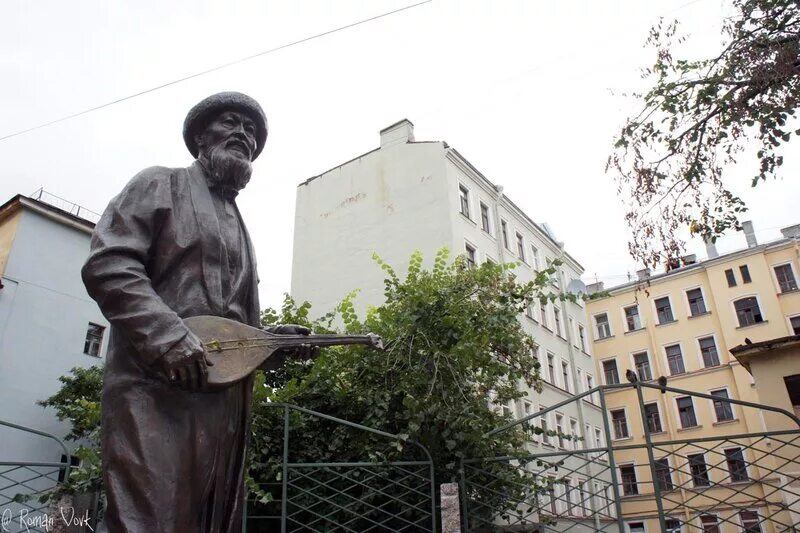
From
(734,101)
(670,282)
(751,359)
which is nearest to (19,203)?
(734,101)

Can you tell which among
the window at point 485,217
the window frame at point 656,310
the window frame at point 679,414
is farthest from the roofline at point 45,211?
the window frame at point 656,310

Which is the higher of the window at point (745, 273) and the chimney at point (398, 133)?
the chimney at point (398, 133)

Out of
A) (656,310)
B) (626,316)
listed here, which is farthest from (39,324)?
(656,310)

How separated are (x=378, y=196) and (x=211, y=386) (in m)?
23.8

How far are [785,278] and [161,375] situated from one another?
128ft

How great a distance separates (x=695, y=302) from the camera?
125 ft

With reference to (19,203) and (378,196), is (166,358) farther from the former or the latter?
(378,196)

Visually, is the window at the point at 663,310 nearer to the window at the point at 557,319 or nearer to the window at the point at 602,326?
A: the window at the point at 602,326

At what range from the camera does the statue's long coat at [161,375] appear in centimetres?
229

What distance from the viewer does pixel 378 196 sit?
26094 millimetres

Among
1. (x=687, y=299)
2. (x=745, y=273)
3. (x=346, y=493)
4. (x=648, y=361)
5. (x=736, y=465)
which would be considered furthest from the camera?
(x=648, y=361)

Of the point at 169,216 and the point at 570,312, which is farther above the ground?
the point at 570,312

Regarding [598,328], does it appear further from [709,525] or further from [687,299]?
[709,525]

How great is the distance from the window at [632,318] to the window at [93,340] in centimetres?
2960
